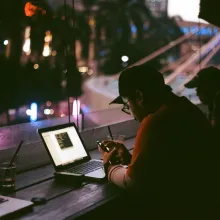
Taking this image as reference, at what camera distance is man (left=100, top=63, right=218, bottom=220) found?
1.59 m

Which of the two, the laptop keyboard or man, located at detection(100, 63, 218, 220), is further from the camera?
the laptop keyboard

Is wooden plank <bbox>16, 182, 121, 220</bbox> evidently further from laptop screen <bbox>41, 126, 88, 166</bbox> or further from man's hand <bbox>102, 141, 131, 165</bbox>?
laptop screen <bbox>41, 126, 88, 166</bbox>

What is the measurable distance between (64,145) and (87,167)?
0.20m

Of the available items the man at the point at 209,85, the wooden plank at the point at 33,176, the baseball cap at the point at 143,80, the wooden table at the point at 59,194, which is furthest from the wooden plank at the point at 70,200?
the man at the point at 209,85

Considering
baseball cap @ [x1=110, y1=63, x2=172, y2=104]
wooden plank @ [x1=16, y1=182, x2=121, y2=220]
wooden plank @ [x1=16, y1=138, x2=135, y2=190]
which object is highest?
baseball cap @ [x1=110, y1=63, x2=172, y2=104]

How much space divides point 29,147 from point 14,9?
2.51 metres

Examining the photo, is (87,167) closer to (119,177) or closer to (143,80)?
(119,177)

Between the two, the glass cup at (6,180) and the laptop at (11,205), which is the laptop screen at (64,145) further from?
the laptop at (11,205)

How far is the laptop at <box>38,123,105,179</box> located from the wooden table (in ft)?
0.35

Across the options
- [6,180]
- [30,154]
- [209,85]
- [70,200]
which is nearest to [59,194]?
[70,200]

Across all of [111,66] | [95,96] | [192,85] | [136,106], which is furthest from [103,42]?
[136,106]

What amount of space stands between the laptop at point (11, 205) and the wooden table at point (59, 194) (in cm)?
4

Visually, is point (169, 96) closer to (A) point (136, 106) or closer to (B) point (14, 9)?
(A) point (136, 106)

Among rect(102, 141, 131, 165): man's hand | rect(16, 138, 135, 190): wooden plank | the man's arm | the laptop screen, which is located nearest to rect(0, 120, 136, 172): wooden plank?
rect(16, 138, 135, 190): wooden plank
